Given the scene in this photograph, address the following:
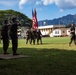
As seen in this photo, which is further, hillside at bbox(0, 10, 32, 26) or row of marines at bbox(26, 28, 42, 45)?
hillside at bbox(0, 10, 32, 26)

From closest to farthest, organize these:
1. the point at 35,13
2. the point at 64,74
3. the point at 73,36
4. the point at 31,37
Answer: the point at 64,74 < the point at 73,36 < the point at 31,37 < the point at 35,13

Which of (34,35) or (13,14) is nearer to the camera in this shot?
(34,35)

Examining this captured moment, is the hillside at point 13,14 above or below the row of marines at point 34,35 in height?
above

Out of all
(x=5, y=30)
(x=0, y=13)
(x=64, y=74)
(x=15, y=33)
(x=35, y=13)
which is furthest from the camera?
(x=0, y=13)

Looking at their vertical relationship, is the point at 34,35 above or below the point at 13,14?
below

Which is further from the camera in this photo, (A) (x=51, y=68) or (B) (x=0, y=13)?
(B) (x=0, y=13)

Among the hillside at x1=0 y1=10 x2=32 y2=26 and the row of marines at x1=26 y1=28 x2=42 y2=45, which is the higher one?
the hillside at x1=0 y1=10 x2=32 y2=26

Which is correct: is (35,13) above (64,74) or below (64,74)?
above

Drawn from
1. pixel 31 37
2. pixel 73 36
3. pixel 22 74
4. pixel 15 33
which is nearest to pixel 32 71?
pixel 22 74

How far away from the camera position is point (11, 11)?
12162cm

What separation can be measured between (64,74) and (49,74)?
489 millimetres

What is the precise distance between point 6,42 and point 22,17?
4126 inches

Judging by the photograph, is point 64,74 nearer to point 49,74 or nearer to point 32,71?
point 49,74

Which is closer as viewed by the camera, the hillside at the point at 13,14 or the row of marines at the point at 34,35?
the row of marines at the point at 34,35
